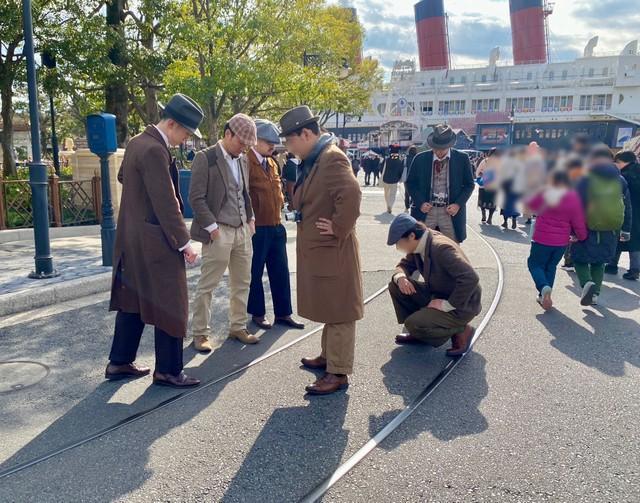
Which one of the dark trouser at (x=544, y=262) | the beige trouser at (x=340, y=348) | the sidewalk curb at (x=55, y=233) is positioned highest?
the sidewalk curb at (x=55, y=233)

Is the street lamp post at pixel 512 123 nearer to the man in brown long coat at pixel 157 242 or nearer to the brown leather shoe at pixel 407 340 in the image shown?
the man in brown long coat at pixel 157 242

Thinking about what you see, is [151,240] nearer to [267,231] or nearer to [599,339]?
[267,231]

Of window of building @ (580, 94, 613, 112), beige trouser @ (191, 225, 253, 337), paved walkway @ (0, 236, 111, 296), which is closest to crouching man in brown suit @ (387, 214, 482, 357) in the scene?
beige trouser @ (191, 225, 253, 337)

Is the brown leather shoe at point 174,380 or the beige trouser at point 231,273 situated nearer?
the brown leather shoe at point 174,380

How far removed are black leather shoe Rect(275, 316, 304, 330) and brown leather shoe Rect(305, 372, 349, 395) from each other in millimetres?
1545

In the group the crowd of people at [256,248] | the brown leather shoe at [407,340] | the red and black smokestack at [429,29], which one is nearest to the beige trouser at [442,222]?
the crowd of people at [256,248]

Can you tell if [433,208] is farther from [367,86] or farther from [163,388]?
[367,86]

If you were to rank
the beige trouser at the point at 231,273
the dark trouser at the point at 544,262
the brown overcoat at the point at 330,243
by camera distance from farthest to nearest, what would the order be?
the dark trouser at the point at 544,262, the beige trouser at the point at 231,273, the brown overcoat at the point at 330,243

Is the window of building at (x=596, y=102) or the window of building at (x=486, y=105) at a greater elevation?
the window of building at (x=486, y=105)

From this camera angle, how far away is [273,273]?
5.56 meters

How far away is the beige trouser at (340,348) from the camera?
396 centimetres

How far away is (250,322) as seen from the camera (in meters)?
5.73

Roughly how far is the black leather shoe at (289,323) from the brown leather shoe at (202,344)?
93 cm

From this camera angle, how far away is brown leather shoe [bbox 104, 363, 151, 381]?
13.7ft
